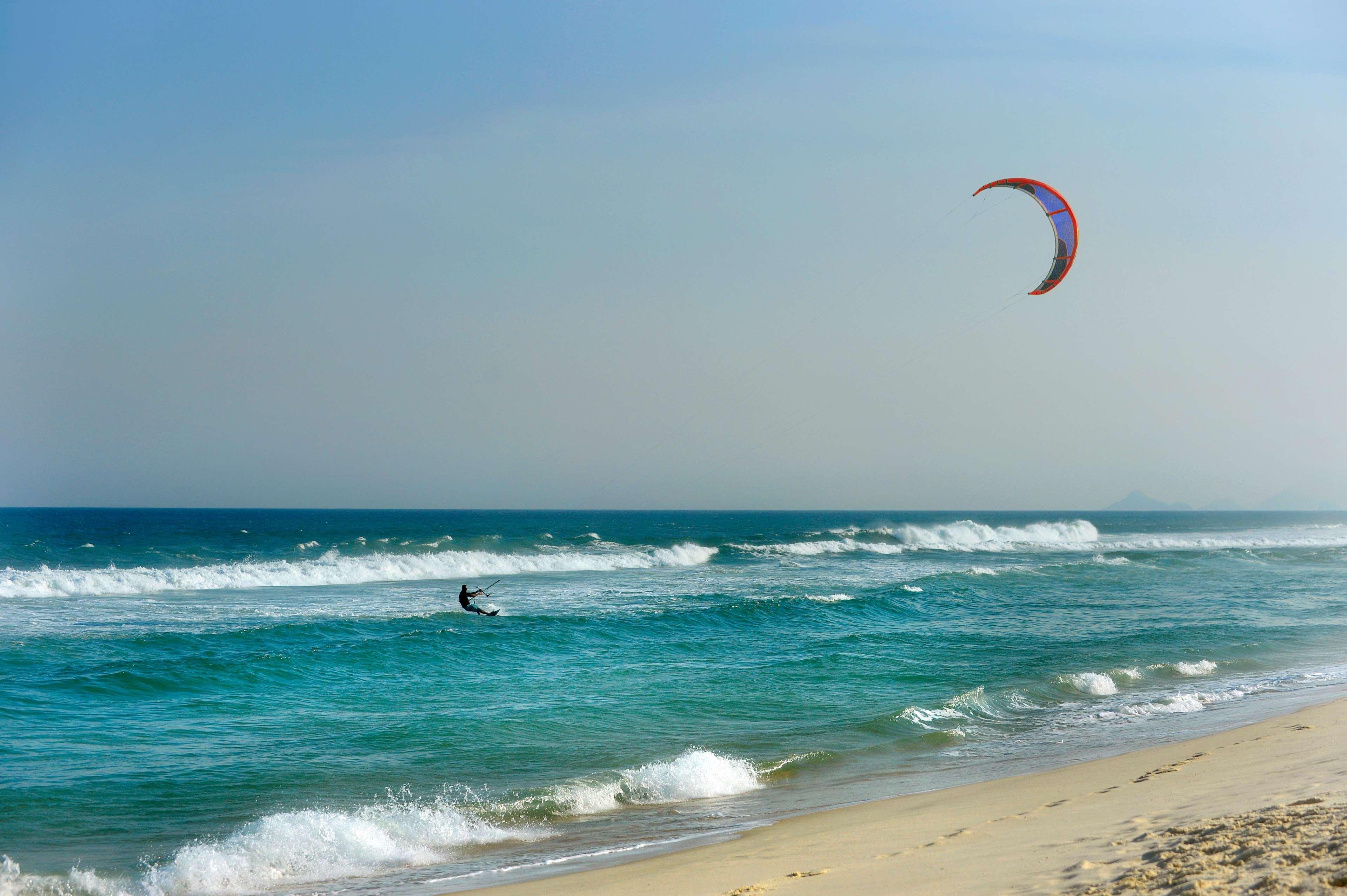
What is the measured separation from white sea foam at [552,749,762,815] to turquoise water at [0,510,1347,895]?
0.10 feet

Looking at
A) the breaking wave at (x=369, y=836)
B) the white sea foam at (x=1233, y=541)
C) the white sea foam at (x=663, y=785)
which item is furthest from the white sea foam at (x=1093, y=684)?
the white sea foam at (x=1233, y=541)

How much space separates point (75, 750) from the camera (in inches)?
401

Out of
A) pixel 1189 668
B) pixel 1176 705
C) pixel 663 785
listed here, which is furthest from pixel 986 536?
pixel 663 785

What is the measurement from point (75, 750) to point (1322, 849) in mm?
11588

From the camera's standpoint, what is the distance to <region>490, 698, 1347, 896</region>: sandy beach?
4707mm

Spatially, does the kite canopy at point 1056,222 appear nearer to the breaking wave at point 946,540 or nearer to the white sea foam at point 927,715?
the white sea foam at point 927,715

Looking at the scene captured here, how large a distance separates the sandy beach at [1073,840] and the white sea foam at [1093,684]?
4230 mm

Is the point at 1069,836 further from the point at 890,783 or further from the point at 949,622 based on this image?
the point at 949,622

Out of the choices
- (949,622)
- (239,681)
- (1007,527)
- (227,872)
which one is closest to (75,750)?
(239,681)

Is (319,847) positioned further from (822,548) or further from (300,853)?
(822,548)

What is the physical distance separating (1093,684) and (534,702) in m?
8.31

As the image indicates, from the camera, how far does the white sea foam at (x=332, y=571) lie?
26781mm

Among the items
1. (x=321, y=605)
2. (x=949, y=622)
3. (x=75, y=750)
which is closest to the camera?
(x=75, y=750)

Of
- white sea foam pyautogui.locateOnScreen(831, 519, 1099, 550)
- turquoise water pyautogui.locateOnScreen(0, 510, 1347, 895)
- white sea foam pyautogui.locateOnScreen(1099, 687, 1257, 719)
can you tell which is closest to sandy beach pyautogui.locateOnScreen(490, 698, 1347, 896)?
turquoise water pyautogui.locateOnScreen(0, 510, 1347, 895)
